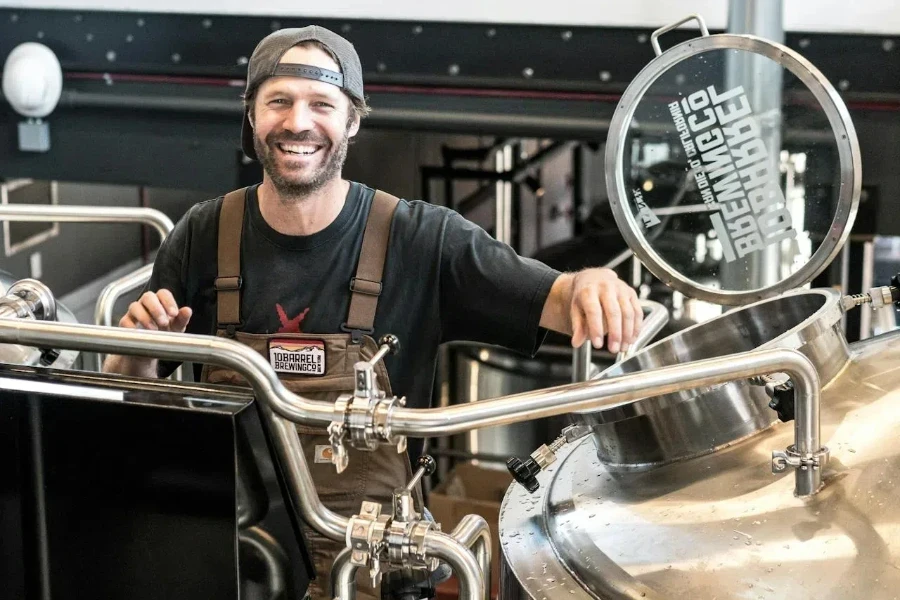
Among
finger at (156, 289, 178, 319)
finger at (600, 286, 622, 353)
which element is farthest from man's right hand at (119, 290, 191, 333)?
finger at (600, 286, 622, 353)

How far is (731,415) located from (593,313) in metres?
0.23

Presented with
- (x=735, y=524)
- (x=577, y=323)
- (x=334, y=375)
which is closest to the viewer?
(x=735, y=524)

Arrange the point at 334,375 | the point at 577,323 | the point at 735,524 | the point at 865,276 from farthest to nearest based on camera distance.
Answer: the point at 865,276
the point at 334,375
the point at 577,323
the point at 735,524

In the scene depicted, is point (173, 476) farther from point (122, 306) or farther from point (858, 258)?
point (122, 306)

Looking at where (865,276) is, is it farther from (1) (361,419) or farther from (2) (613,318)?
(1) (361,419)

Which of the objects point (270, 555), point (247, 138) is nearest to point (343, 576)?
point (270, 555)

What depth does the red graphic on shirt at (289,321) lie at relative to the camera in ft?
5.78

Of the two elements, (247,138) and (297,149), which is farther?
(247,138)

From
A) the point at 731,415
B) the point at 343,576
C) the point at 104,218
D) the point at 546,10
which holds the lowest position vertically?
the point at 343,576

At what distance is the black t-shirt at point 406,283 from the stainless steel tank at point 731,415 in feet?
0.76

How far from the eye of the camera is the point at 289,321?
1766 mm

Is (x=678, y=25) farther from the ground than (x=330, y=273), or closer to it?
farther from the ground

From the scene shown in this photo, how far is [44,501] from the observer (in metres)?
1.25

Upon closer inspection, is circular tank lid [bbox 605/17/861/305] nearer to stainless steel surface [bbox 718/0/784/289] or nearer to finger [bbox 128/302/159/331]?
stainless steel surface [bbox 718/0/784/289]
